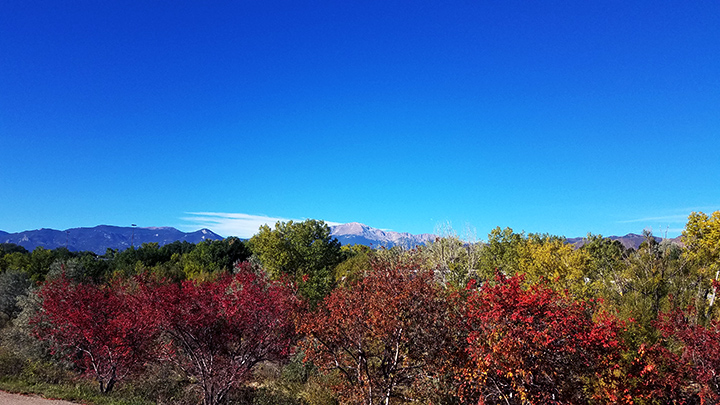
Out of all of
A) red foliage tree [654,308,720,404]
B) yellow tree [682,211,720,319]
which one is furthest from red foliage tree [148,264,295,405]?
yellow tree [682,211,720,319]

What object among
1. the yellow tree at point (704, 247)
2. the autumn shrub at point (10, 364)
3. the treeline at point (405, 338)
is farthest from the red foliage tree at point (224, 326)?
the yellow tree at point (704, 247)

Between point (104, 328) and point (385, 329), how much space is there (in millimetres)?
12750

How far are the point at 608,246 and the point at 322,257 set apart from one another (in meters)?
53.2

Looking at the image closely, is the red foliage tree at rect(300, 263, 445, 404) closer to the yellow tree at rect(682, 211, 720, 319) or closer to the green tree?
the yellow tree at rect(682, 211, 720, 319)

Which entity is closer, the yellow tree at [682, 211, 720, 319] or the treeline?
the treeline

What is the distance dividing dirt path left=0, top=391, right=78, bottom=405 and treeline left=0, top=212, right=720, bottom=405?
8.73ft

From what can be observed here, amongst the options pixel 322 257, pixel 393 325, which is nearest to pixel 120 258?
pixel 322 257

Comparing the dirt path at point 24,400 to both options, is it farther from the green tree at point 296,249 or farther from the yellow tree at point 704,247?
the green tree at point 296,249

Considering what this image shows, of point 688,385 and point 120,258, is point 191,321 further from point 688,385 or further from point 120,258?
point 120,258

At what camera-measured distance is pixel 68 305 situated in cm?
1714

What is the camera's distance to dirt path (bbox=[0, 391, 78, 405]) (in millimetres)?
13602

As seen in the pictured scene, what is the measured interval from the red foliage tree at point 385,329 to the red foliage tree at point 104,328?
7.88 m

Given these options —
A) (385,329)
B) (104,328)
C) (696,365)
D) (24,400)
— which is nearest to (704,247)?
(696,365)

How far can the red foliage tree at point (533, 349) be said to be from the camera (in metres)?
9.62
